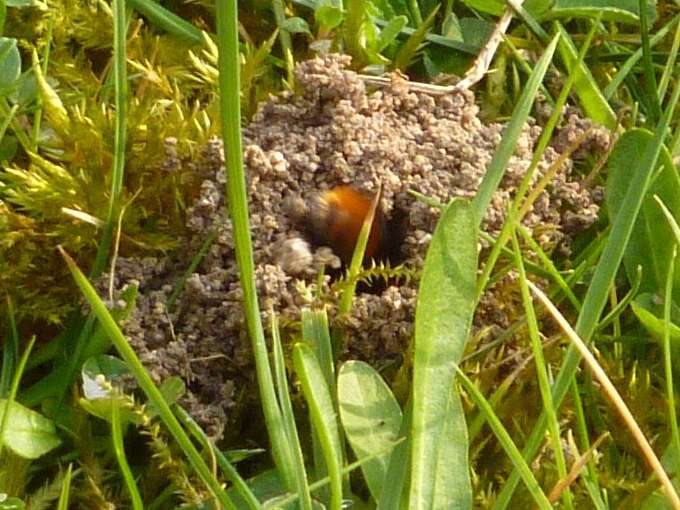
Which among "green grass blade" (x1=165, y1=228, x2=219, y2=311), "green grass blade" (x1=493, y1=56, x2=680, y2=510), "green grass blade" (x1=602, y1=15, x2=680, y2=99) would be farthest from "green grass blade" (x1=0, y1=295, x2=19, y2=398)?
"green grass blade" (x1=602, y1=15, x2=680, y2=99)

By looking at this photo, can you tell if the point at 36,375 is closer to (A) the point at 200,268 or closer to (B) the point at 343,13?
(A) the point at 200,268

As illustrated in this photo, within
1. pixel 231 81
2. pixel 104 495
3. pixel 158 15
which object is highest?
pixel 231 81

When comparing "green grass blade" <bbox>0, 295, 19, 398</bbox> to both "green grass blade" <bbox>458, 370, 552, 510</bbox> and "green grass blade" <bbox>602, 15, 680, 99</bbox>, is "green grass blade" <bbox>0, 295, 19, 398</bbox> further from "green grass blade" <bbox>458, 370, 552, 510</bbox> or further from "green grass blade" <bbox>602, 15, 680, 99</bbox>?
"green grass blade" <bbox>602, 15, 680, 99</bbox>

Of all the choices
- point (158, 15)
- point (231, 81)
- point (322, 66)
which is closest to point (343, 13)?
point (322, 66)

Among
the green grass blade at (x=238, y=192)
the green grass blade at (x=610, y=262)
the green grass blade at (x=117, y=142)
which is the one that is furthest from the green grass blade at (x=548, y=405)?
the green grass blade at (x=117, y=142)

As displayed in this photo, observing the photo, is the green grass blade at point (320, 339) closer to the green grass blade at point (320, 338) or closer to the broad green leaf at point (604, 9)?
the green grass blade at point (320, 338)

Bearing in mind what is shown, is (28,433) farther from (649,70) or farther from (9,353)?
(649,70)
